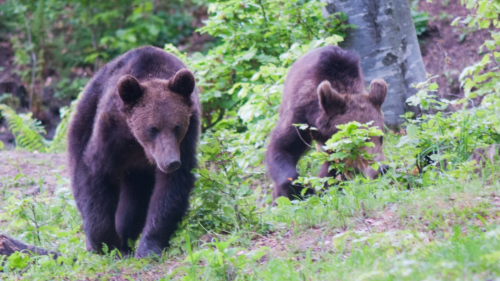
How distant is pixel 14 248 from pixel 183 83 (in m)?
1.84

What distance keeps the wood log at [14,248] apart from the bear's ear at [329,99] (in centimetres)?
284

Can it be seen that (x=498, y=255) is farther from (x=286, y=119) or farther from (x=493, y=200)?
(x=286, y=119)

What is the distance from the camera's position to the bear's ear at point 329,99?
523 centimetres

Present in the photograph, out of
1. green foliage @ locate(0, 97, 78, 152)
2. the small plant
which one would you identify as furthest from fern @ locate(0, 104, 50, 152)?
the small plant

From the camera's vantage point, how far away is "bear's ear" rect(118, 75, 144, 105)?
4.25 metres

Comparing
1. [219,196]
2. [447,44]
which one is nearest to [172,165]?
[219,196]

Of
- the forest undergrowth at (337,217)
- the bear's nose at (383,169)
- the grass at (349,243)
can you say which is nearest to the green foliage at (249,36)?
the forest undergrowth at (337,217)

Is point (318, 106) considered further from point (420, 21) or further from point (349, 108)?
point (420, 21)

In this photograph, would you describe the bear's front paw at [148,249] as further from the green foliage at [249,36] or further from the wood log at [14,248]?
the green foliage at [249,36]

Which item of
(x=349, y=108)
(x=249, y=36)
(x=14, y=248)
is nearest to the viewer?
(x=14, y=248)

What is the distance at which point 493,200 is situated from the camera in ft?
11.7

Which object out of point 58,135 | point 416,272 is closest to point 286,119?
point 416,272

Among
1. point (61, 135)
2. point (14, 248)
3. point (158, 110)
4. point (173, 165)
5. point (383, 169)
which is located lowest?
point (61, 135)

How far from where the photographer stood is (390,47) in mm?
7023
